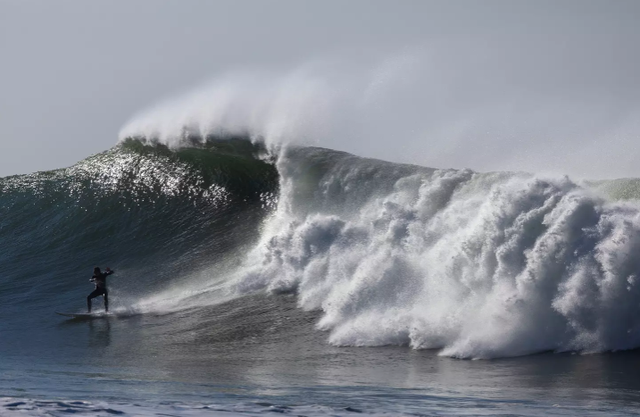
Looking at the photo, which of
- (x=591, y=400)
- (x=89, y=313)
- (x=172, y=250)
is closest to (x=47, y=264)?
(x=172, y=250)

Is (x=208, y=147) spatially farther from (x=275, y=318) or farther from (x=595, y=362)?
(x=595, y=362)

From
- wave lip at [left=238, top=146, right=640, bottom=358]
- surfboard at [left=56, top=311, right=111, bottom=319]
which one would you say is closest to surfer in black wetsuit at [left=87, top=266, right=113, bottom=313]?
surfboard at [left=56, top=311, right=111, bottom=319]

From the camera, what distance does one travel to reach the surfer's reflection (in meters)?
11.8

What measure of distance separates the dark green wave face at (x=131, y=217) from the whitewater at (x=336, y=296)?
7 cm

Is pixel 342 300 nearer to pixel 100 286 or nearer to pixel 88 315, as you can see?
pixel 88 315

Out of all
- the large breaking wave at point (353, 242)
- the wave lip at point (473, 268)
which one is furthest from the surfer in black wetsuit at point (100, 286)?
the wave lip at point (473, 268)

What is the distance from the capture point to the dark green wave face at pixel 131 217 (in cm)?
1638

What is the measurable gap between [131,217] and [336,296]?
318 inches

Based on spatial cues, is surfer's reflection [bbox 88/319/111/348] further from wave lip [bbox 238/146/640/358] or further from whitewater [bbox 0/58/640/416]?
wave lip [bbox 238/146/640/358]

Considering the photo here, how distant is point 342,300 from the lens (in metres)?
12.0

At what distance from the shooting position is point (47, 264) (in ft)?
57.9

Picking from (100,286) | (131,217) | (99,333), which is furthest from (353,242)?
(131,217)

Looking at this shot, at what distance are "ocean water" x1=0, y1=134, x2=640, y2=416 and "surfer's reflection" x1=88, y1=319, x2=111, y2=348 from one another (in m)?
0.07

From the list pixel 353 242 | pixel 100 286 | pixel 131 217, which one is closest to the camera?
pixel 353 242
